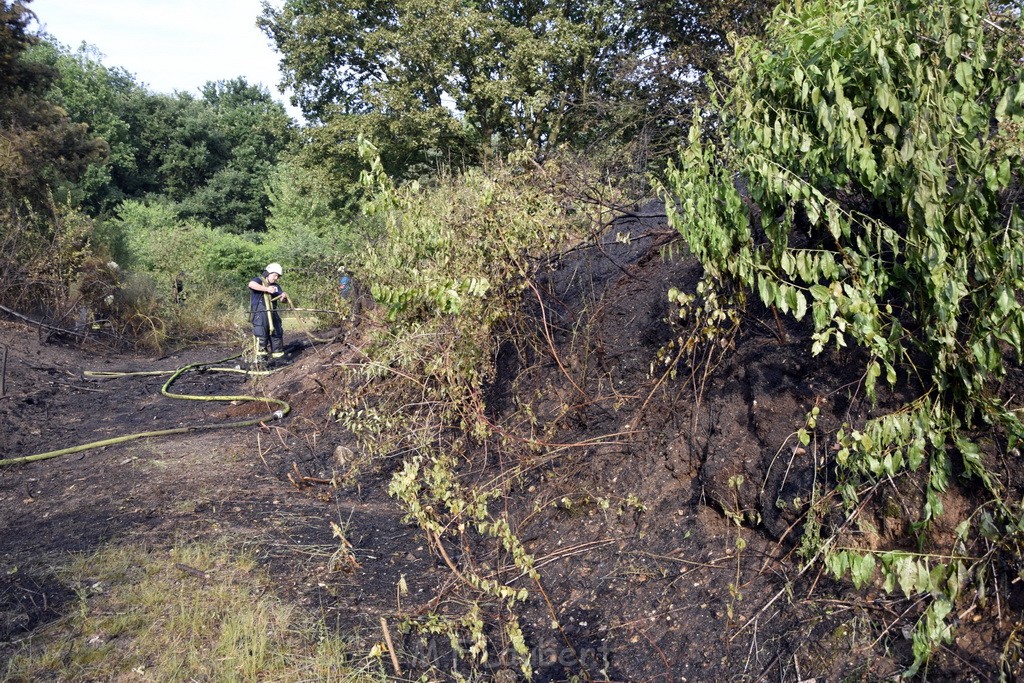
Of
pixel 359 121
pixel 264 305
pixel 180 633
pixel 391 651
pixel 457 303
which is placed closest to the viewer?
pixel 391 651

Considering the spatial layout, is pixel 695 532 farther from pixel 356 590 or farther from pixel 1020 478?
pixel 356 590

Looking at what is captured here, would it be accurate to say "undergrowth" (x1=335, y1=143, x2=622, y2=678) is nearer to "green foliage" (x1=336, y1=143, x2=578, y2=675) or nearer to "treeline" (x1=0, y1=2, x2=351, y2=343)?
"green foliage" (x1=336, y1=143, x2=578, y2=675)

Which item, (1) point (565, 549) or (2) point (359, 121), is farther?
(2) point (359, 121)

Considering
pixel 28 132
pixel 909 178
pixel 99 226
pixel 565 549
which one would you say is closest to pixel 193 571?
pixel 565 549

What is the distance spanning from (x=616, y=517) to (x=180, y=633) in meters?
2.25

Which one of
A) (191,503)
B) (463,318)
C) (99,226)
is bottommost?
(191,503)

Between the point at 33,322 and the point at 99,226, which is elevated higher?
the point at 99,226

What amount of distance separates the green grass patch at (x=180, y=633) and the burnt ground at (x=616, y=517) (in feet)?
0.54

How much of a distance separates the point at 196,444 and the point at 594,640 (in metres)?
5.28

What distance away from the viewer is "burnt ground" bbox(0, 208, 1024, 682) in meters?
3.32

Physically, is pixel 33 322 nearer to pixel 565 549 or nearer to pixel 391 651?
pixel 565 549

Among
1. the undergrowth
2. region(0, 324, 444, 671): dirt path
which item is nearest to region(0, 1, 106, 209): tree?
region(0, 324, 444, 671): dirt path

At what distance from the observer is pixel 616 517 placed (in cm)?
440

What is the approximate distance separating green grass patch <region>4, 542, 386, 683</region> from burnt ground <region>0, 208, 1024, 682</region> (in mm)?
163
